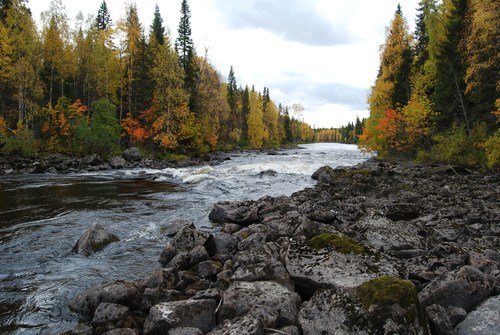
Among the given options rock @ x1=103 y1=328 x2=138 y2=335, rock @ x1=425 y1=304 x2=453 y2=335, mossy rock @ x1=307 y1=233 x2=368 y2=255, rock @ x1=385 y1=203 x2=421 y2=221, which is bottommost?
rock @ x1=103 y1=328 x2=138 y2=335

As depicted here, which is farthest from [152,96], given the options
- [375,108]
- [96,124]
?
[375,108]

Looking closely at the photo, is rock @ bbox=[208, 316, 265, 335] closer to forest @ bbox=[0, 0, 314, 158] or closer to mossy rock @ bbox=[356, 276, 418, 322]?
mossy rock @ bbox=[356, 276, 418, 322]

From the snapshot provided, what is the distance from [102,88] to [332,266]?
45.1 m

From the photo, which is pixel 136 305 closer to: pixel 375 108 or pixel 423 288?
pixel 423 288

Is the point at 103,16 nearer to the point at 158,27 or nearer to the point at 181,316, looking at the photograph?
the point at 158,27

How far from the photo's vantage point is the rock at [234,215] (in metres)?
11.1

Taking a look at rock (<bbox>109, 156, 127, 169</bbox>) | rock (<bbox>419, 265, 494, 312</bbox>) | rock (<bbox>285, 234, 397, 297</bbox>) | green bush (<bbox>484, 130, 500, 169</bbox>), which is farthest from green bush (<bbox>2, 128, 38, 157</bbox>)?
green bush (<bbox>484, 130, 500, 169</bbox>)

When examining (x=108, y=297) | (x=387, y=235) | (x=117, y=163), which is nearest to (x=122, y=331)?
(x=108, y=297)

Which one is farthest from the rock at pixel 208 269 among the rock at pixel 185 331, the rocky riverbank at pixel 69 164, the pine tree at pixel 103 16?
the pine tree at pixel 103 16

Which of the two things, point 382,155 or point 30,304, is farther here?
point 382,155

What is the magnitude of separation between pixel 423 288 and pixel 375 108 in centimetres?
3770

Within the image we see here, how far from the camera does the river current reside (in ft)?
19.8

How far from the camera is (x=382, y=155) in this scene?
37.1 meters

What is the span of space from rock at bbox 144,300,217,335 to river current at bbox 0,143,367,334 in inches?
62.8
